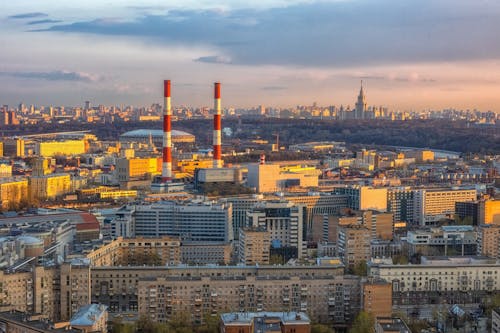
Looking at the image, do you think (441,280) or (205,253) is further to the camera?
(205,253)

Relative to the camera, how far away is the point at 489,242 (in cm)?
1287

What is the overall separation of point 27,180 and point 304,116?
34705 mm

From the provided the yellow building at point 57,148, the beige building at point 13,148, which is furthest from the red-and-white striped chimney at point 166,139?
the yellow building at point 57,148

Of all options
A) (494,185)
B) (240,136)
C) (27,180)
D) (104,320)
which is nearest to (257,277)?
(104,320)

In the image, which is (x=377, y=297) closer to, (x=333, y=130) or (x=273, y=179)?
(x=273, y=179)

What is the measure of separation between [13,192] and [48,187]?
1142 mm

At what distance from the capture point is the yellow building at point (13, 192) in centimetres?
1812

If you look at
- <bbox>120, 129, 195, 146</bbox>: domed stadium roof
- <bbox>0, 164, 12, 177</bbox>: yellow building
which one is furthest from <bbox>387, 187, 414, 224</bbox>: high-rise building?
<bbox>120, 129, 195, 146</bbox>: domed stadium roof

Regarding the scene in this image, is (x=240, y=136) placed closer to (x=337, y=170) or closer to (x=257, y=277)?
(x=337, y=170)

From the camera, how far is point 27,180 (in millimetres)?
19891

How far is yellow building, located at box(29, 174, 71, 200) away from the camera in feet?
63.8

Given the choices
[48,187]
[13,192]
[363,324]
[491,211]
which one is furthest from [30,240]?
[48,187]

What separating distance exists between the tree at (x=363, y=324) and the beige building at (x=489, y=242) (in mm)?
4072

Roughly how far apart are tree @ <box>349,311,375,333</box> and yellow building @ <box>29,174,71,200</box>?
11.1 m
